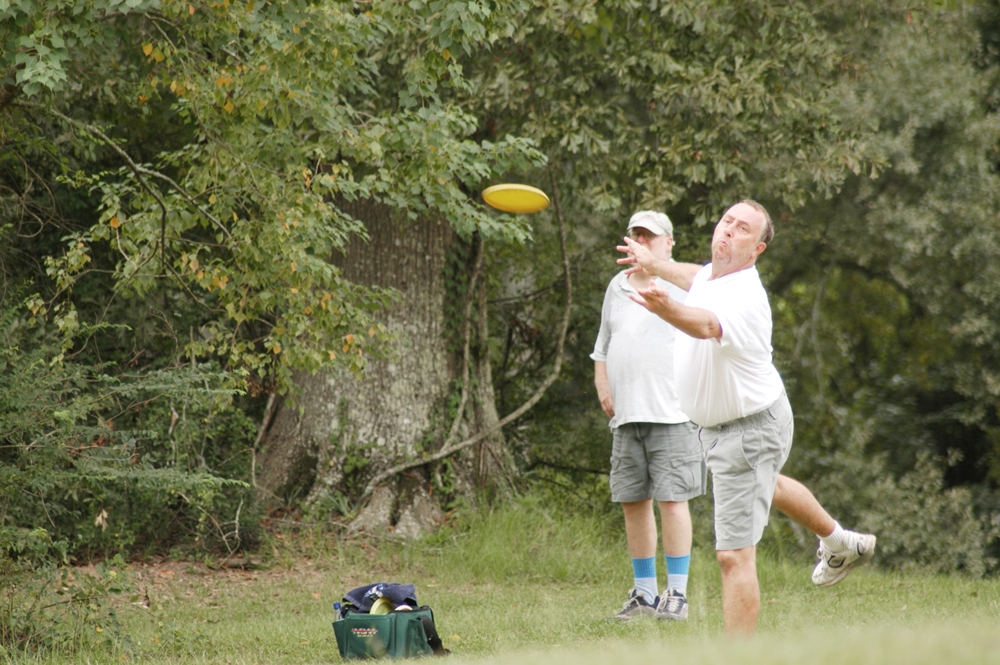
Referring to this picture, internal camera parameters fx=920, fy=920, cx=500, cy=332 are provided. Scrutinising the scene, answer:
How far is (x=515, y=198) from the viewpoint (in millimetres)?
6613

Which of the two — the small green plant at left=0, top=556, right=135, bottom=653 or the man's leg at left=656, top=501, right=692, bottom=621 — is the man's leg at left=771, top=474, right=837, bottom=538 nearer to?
the man's leg at left=656, top=501, right=692, bottom=621

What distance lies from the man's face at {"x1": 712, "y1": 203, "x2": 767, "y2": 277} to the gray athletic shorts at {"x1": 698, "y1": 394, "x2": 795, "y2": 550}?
599mm

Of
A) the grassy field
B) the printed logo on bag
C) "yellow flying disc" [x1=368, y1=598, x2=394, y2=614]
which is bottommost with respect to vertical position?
the grassy field

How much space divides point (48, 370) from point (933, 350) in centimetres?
1150

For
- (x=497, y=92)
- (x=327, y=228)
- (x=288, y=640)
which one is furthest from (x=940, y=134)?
(x=288, y=640)

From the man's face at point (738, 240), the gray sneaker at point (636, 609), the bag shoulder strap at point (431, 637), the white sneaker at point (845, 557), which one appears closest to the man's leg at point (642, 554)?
the gray sneaker at point (636, 609)

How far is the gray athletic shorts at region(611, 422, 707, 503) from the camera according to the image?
5152 millimetres

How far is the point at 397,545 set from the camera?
727cm

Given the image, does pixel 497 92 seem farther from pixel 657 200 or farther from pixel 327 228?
pixel 327 228

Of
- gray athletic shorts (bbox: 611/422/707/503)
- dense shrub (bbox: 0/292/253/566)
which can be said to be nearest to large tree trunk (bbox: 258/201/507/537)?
dense shrub (bbox: 0/292/253/566)

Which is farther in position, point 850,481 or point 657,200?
point 850,481

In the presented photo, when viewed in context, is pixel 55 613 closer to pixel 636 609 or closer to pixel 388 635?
pixel 388 635

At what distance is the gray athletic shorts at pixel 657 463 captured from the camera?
5.15 meters

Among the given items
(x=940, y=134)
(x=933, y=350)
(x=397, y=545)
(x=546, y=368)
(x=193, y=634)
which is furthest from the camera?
(x=933, y=350)
